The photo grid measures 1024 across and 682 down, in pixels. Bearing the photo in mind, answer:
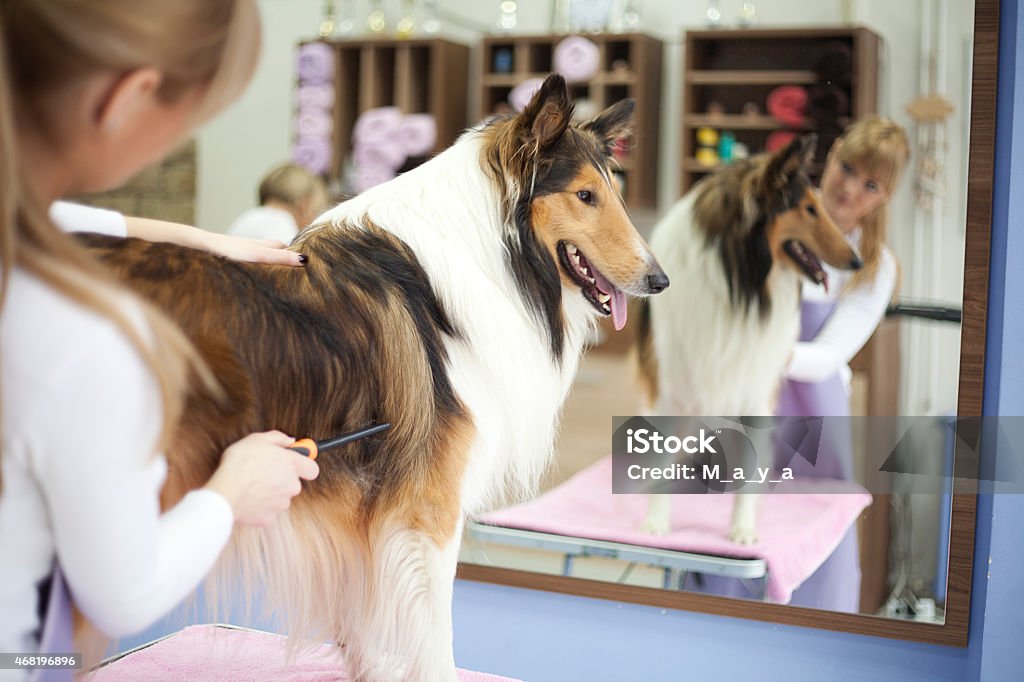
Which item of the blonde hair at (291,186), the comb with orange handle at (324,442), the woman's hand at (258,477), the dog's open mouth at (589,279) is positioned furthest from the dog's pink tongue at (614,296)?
the blonde hair at (291,186)

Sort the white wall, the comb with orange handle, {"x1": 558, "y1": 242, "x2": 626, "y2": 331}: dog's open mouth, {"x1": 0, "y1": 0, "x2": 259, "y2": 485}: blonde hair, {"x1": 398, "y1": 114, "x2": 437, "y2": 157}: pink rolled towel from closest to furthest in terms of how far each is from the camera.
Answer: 1. {"x1": 0, "y1": 0, "x2": 259, "y2": 485}: blonde hair
2. the comb with orange handle
3. {"x1": 558, "y1": 242, "x2": 626, "y2": 331}: dog's open mouth
4. the white wall
5. {"x1": 398, "y1": 114, "x2": 437, "y2": 157}: pink rolled towel

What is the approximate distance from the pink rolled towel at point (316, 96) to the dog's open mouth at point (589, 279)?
1.48 meters

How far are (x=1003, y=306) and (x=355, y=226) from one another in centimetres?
128

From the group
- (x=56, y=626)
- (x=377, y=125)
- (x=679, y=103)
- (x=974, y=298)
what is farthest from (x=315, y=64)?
(x=56, y=626)

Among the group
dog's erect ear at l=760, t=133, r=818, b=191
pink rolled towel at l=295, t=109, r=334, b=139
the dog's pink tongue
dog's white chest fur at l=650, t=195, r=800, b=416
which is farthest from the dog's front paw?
pink rolled towel at l=295, t=109, r=334, b=139

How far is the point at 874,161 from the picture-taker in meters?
2.15

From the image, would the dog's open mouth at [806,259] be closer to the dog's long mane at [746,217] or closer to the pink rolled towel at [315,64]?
the dog's long mane at [746,217]

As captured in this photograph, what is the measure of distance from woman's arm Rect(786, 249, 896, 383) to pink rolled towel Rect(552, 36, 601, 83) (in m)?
0.88

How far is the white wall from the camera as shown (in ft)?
6.49

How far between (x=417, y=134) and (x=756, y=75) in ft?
3.05

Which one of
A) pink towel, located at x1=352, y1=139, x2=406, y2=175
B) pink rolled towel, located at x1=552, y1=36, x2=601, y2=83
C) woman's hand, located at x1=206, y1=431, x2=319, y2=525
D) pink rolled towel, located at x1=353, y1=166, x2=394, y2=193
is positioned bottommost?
woman's hand, located at x1=206, y1=431, x2=319, y2=525

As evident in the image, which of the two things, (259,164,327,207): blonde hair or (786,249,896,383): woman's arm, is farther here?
(259,164,327,207): blonde hair

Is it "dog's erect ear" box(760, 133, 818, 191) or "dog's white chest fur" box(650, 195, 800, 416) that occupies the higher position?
"dog's erect ear" box(760, 133, 818, 191)

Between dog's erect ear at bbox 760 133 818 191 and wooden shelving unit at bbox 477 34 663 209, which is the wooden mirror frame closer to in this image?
dog's erect ear at bbox 760 133 818 191
